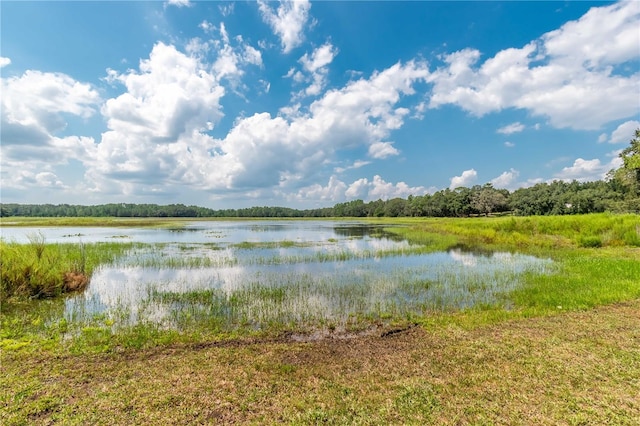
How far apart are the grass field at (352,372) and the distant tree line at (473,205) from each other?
142ft


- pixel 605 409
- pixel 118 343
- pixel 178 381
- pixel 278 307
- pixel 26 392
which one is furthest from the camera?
pixel 278 307

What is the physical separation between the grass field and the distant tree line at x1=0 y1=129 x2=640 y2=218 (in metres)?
43.2

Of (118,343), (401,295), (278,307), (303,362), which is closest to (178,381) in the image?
(303,362)

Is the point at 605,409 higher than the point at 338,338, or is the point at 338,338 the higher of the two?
the point at 605,409

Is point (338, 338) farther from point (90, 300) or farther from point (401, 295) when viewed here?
point (90, 300)

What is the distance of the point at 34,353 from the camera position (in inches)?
250

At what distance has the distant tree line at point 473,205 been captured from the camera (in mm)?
45969

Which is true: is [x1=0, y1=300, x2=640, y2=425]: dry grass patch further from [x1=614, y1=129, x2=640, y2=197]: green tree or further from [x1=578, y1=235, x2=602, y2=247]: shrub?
[x1=614, y1=129, x2=640, y2=197]: green tree

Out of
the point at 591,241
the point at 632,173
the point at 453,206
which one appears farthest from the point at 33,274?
the point at 453,206

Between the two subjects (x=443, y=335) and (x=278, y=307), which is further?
(x=278, y=307)

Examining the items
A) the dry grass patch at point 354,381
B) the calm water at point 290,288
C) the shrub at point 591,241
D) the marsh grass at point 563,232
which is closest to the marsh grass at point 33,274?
the calm water at point 290,288

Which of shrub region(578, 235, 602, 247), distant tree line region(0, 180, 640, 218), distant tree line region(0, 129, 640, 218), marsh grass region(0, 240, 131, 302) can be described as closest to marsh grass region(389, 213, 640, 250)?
shrub region(578, 235, 602, 247)

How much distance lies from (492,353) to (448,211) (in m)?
106

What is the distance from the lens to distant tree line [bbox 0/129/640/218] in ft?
151
